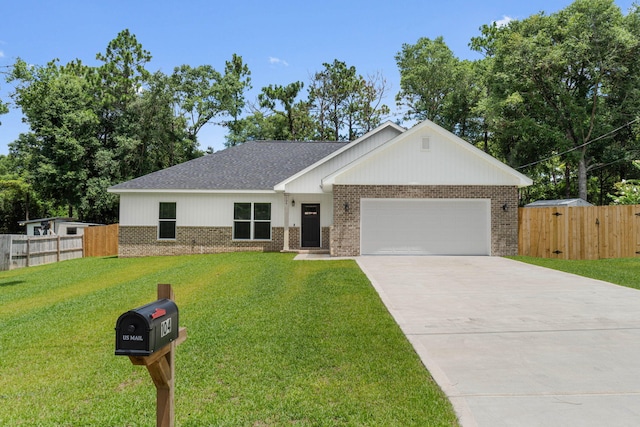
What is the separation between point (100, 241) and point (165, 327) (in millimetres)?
21443

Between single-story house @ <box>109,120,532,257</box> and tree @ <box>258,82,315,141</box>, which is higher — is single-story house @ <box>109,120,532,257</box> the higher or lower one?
the lower one

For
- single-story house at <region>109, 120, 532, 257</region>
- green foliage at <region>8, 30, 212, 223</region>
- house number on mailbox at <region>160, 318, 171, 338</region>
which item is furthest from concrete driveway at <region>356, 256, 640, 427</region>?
green foliage at <region>8, 30, 212, 223</region>

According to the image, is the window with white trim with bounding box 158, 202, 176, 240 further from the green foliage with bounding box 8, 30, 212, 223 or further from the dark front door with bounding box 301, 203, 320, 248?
the green foliage with bounding box 8, 30, 212, 223

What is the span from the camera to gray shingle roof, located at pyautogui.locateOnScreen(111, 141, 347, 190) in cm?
1859

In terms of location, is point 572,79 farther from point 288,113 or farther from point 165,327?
point 165,327

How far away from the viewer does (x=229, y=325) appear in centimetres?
633

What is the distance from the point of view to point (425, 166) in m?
15.5

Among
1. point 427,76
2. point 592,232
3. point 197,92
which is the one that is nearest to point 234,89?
point 197,92

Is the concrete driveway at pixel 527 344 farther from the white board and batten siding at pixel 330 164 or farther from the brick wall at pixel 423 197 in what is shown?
the white board and batten siding at pixel 330 164

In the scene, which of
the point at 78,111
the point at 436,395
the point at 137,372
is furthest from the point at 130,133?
the point at 436,395

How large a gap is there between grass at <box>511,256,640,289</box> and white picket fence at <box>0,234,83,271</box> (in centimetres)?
1953

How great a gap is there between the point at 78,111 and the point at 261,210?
69.1 feet

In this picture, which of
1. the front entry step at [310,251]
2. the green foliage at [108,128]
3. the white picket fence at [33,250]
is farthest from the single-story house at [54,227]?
the front entry step at [310,251]

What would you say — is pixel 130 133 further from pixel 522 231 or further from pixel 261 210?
pixel 522 231
